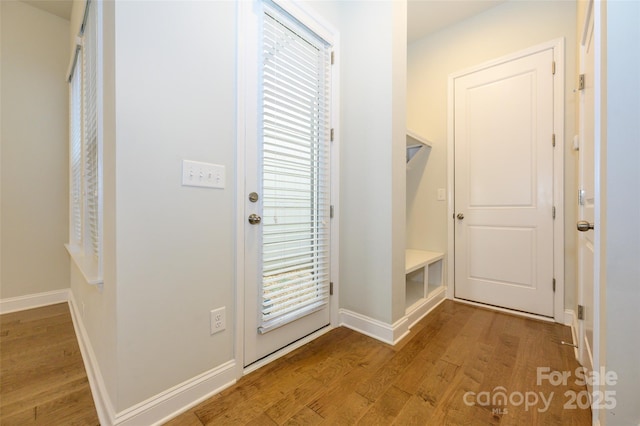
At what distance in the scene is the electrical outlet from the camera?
1304 millimetres

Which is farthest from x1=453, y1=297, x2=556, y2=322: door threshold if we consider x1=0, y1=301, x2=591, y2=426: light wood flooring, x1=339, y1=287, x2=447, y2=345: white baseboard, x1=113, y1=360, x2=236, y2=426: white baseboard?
x1=113, y1=360, x2=236, y2=426: white baseboard

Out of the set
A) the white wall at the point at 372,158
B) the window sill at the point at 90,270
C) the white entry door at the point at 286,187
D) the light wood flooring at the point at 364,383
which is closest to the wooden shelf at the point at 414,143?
the white wall at the point at 372,158

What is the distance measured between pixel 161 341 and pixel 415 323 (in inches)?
71.2

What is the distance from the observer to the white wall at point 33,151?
2.47 metres

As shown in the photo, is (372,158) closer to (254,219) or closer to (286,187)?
(286,187)

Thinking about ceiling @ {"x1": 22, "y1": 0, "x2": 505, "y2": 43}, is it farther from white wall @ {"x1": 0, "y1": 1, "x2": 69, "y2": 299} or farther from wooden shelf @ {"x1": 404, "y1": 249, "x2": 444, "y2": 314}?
wooden shelf @ {"x1": 404, "y1": 249, "x2": 444, "y2": 314}

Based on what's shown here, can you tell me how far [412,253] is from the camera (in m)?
2.78

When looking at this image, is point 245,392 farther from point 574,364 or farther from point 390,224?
point 574,364

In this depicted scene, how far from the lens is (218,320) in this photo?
132cm

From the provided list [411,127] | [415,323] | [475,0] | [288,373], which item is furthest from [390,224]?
[475,0]

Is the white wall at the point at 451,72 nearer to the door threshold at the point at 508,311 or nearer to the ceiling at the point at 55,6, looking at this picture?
the door threshold at the point at 508,311

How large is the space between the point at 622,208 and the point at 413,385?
1.18 m

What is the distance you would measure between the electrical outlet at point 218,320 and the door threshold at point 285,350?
0.32 metres

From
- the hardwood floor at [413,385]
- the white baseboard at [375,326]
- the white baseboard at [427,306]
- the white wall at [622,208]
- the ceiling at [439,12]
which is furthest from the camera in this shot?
the ceiling at [439,12]
